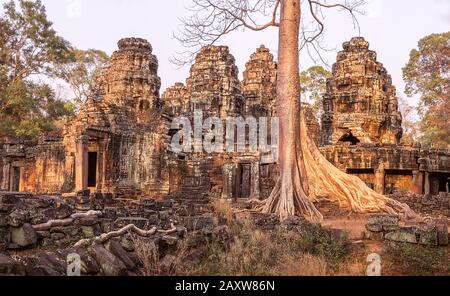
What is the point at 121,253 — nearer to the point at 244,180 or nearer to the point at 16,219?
the point at 16,219

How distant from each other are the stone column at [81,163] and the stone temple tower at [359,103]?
39.6ft

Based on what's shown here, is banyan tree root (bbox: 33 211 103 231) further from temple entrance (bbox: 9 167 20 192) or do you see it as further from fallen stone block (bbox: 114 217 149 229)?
temple entrance (bbox: 9 167 20 192)

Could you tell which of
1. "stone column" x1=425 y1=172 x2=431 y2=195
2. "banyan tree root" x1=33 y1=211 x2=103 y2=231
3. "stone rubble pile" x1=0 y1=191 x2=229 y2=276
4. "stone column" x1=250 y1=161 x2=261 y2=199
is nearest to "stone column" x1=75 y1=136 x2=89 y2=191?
"stone column" x1=250 y1=161 x2=261 y2=199

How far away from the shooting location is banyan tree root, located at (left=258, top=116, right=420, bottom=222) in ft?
29.6

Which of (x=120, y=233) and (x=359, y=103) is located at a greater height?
(x=359, y=103)

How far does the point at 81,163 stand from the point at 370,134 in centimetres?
1425

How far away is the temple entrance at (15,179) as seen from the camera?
2255 centimetres

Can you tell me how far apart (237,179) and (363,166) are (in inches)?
224

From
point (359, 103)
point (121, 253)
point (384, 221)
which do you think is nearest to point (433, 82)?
point (359, 103)

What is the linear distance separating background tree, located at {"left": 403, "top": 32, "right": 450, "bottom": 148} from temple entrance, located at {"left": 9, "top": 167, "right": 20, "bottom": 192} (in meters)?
24.8

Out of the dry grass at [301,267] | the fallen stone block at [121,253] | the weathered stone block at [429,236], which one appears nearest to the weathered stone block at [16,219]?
the fallen stone block at [121,253]

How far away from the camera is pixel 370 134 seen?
22922 millimetres

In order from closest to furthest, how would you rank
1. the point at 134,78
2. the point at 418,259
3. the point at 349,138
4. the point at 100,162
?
the point at 418,259, the point at 100,162, the point at 134,78, the point at 349,138

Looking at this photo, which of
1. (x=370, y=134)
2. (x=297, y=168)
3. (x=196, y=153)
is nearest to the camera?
(x=297, y=168)
